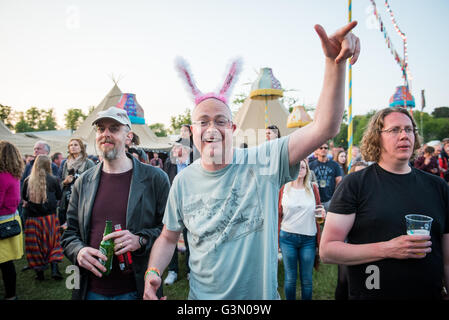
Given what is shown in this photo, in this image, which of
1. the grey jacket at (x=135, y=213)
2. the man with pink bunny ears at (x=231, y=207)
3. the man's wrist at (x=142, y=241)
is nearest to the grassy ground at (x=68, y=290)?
the grey jacket at (x=135, y=213)

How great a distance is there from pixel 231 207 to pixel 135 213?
93 centimetres

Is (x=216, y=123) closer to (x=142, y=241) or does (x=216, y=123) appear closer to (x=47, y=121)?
(x=142, y=241)

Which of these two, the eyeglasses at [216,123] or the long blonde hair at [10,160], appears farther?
the long blonde hair at [10,160]

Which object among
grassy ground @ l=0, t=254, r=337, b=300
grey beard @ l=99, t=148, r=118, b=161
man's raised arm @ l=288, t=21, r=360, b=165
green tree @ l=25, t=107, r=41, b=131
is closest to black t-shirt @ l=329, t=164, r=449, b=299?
man's raised arm @ l=288, t=21, r=360, b=165

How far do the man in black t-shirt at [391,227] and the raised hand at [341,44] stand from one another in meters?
0.97

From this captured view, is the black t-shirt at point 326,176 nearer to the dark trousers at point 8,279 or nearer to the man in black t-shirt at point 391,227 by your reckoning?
the man in black t-shirt at point 391,227

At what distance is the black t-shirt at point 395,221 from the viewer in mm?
1562

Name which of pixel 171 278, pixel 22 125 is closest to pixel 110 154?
pixel 171 278

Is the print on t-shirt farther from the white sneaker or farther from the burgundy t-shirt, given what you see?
the white sneaker

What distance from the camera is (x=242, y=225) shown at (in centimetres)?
137

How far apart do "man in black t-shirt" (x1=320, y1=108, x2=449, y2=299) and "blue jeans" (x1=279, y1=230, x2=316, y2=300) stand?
1263mm

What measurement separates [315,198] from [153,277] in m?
2.45

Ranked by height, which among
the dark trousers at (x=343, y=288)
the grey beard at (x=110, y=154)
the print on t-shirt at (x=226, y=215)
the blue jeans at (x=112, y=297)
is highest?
the grey beard at (x=110, y=154)

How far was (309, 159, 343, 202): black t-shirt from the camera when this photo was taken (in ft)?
15.0
